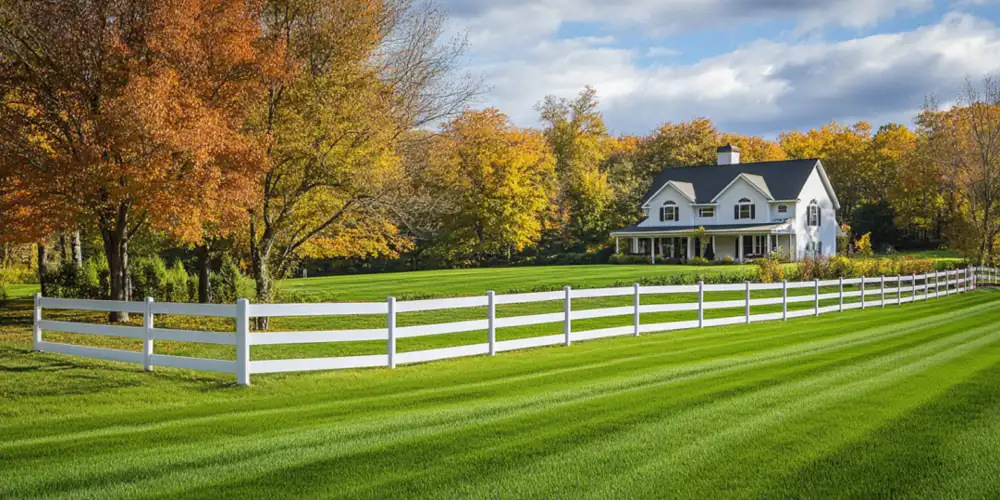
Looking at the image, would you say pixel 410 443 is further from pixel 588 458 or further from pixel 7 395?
pixel 7 395

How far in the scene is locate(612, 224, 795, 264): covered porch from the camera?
56344mm

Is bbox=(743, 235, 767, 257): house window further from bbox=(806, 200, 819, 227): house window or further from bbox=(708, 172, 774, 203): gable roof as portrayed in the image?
bbox=(806, 200, 819, 227): house window

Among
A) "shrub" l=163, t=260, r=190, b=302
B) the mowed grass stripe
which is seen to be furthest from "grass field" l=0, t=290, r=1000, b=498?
"shrub" l=163, t=260, r=190, b=302

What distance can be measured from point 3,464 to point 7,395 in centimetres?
449

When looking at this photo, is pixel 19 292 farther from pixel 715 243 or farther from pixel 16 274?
pixel 715 243

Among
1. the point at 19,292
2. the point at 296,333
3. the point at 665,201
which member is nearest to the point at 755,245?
the point at 665,201

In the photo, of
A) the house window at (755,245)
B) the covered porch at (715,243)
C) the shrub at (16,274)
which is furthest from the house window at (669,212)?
the shrub at (16,274)

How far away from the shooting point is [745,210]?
59.1m

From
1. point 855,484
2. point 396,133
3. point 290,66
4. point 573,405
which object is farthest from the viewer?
point 396,133

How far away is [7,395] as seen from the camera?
10.8 meters

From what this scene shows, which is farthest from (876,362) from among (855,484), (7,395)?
(7,395)

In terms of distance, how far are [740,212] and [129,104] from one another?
160 feet

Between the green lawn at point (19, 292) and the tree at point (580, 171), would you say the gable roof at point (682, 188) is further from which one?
the green lawn at point (19, 292)

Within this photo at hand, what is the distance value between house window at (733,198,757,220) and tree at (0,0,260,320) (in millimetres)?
45416
